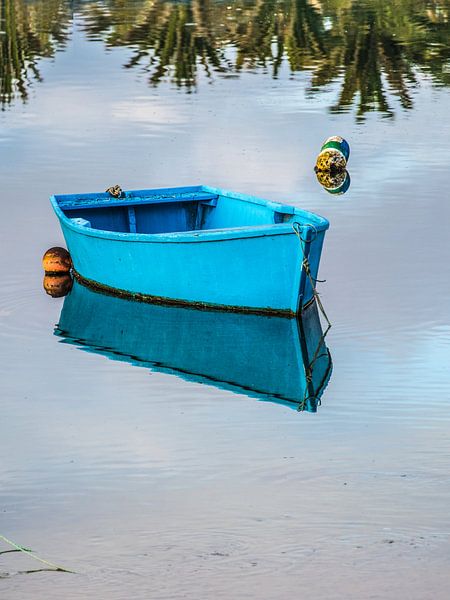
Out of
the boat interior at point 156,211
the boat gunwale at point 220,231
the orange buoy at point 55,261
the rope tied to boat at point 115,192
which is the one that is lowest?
the orange buoy at point 55,261

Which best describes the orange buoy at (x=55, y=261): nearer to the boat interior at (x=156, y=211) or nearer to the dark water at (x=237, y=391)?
the dark water at (x=237, y=391)

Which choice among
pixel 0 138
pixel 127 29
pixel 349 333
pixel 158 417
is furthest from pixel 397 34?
pixel 158 417

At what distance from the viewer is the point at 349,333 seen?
13.1 meters

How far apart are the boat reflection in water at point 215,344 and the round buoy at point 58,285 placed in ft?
1.35

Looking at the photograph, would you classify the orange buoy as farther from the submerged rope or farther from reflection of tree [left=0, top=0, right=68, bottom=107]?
reflection of tree [left=0, top=0, right=68, bottom=107]

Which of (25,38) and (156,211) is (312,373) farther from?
(25,38)

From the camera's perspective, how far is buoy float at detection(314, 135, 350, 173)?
20.0m

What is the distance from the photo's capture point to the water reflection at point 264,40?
28.1 meters

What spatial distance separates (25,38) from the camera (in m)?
34.0

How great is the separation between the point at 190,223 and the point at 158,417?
5.39m

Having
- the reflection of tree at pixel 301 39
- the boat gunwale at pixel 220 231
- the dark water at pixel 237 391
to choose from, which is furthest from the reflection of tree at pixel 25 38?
the boat gunwale at pixel 220 231

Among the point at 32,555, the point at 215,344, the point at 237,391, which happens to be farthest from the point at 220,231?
the point at 32,555

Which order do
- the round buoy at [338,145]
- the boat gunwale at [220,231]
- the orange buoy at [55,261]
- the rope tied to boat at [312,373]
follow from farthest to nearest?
1. the round buoy at [338,145]
2. the orange buoy at [55,261]
3. the boat gunwale at [220,231]
4. the rope tied to boat at [312,373]

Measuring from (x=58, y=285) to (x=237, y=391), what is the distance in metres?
4.22
